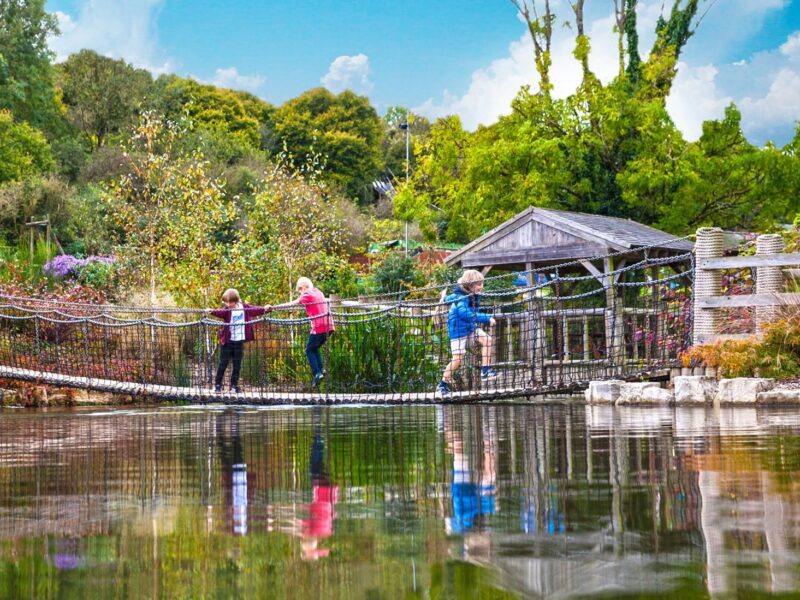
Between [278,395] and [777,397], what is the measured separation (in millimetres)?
6450

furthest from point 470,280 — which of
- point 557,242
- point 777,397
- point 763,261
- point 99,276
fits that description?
point 99,276

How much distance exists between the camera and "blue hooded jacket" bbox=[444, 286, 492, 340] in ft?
49.8

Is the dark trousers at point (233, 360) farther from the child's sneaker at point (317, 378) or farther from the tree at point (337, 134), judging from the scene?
the tree at point (337, 134)

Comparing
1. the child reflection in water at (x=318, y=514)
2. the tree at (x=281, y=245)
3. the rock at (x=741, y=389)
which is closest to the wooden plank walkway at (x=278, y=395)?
the rock at (x=741, y=389)

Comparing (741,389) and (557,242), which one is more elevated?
(557,242)

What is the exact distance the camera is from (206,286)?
25125 millimetres

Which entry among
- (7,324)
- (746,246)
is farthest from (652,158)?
(7,324)

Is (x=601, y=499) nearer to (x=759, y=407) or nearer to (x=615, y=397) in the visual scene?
(x=759, y=407)

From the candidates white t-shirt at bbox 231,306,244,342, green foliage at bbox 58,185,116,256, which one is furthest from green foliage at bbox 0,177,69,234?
white t-shirt at bbox 231,306,244,342

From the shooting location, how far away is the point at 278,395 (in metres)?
15.2

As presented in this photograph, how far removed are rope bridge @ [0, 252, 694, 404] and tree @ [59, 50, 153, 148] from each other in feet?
149

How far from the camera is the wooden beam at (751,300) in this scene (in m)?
13.2

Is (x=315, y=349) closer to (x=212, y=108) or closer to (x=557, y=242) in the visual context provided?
(x=557, y=242)

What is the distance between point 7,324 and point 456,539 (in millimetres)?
18968
